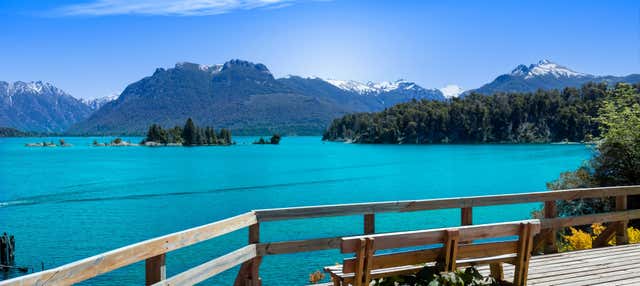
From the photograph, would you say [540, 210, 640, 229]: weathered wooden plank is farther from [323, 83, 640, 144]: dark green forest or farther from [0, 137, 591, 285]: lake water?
[323, 83, 640, 144]: dark green forest

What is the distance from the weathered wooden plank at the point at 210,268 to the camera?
4.69 m

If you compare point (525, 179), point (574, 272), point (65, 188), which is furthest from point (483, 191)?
point (574, 272)

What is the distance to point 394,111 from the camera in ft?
564

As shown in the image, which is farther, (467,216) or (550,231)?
(550,231)

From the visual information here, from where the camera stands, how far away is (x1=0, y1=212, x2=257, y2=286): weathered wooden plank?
3.38 metres

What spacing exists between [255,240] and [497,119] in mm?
154018

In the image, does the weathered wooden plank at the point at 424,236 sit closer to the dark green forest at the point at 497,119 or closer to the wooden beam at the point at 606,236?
the wooden beam at the point at 606,236

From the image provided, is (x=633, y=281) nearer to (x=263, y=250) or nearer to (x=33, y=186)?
(x=263, y=250)

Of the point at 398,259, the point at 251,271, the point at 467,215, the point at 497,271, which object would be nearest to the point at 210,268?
the point at 251,271

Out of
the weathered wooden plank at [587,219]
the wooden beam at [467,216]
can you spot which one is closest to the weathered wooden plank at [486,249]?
the wooden beam at [467,216]

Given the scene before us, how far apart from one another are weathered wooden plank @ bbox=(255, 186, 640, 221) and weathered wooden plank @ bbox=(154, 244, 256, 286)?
1.42 feet

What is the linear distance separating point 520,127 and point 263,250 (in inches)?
5966

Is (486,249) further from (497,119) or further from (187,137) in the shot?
(187,137)

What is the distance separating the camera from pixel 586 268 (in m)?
7.07
